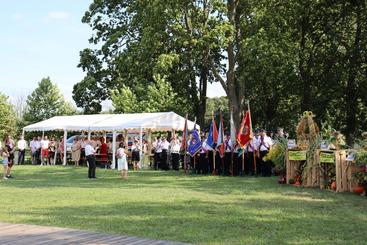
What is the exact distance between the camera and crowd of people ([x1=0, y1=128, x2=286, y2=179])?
1964 cm

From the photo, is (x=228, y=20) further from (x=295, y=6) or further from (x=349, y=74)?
(x=349, y=74)

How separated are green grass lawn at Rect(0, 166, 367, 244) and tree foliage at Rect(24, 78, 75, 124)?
41.2m

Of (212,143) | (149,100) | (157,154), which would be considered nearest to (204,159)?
(212,143)

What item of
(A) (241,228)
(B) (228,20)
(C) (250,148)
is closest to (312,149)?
(C) (250,148)

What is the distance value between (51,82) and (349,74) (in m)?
35.1

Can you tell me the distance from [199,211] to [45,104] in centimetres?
4880

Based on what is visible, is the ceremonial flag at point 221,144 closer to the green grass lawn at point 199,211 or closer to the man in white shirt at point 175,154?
the man in white shirt at point 175,154

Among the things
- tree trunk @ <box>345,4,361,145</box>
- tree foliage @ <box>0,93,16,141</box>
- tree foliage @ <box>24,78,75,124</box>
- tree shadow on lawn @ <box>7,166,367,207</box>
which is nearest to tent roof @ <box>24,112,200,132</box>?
tree shadow on lawn @ <box>7,166,367,207</box>

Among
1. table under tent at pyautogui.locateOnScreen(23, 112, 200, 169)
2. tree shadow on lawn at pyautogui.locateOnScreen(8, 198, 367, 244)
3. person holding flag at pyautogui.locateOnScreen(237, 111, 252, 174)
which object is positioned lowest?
tree shadow on lawn at pyautogui.locateOnScreen(8, 198, 367, 244)

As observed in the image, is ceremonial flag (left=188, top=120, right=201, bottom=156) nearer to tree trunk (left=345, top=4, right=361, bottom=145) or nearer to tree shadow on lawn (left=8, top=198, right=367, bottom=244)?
tree shadow on lawn (left=8, top=198, right=367, bottom=244)

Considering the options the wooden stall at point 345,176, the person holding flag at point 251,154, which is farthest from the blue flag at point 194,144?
the wooden stall at point 345,176

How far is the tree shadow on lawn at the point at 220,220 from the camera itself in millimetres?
8195

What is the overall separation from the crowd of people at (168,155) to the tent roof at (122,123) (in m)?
0.92

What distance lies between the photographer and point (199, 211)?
35.3 ft
